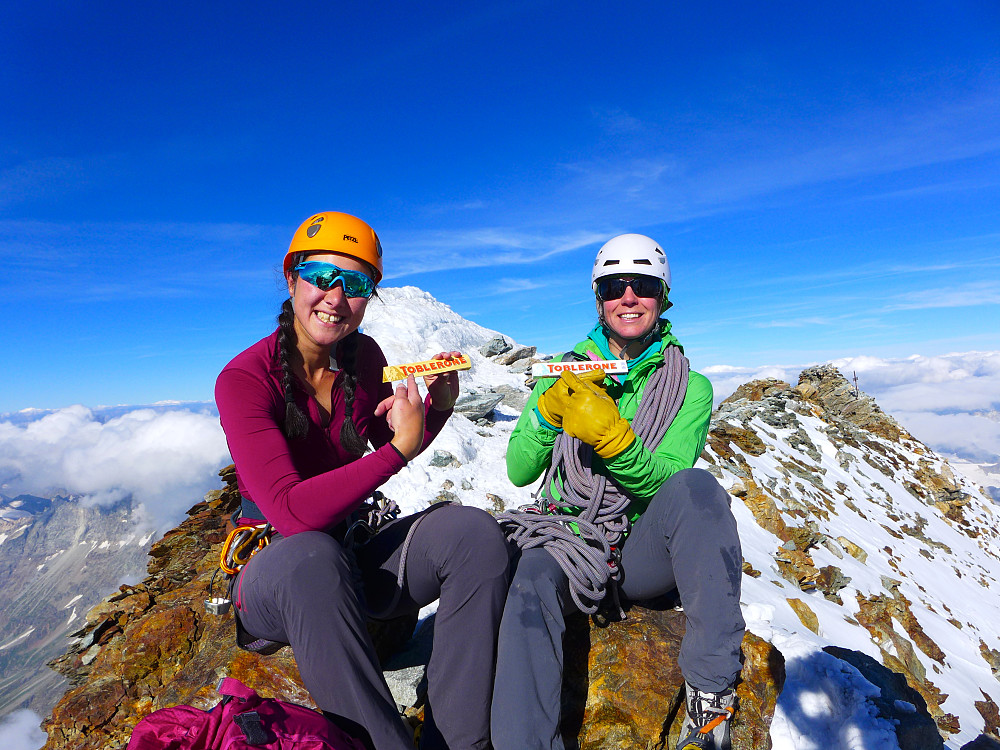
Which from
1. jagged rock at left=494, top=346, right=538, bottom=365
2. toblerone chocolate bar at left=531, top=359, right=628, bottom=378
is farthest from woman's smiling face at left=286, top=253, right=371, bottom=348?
jagged rock at left=494, top=346, right=538, bottom=365

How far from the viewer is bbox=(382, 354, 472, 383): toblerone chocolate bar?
329 centimetres

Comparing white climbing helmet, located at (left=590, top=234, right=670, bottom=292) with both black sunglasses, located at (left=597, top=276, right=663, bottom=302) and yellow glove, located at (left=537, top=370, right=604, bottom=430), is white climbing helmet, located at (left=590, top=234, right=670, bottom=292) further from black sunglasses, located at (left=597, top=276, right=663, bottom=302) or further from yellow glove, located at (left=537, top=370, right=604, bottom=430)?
yellow glove, located at (left=537, top=370, right=604, bottom=430)

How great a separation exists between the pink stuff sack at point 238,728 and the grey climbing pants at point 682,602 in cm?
84

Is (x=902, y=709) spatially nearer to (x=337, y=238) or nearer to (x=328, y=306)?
(x=328, y=306)

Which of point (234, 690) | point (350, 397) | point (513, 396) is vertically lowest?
point (234, 690)

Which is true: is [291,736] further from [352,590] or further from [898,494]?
[898,494]

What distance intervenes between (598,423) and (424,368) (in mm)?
1220

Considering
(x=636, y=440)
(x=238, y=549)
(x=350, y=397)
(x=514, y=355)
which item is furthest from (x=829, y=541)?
(x=238, y=549)

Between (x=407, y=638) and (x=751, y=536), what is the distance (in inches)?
366

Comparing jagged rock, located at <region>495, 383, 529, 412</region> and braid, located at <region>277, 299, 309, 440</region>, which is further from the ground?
braid, located at <region>277, 299, 309, 440</region>

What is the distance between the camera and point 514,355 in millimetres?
19797

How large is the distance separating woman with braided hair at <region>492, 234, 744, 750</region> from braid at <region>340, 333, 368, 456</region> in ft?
4.16

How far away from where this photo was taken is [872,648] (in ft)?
29.8

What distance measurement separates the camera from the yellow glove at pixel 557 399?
3.59 metres
